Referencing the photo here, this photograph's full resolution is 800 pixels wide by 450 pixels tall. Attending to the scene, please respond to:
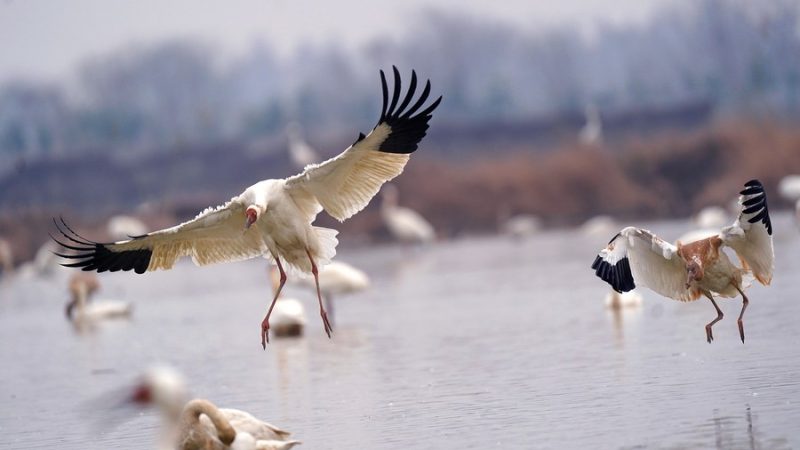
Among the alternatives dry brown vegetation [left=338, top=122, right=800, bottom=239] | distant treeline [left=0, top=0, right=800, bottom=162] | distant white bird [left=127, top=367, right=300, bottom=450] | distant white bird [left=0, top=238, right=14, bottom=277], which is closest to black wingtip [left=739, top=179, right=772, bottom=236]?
distant white bird [left=127, top=367, right=300, bottom=450]

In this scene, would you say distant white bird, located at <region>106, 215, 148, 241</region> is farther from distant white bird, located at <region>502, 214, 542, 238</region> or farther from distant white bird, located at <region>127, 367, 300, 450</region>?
distant white bird, located at <region>127, 367, 300, 450</region>

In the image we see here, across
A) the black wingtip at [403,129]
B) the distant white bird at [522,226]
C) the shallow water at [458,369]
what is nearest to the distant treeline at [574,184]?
the distant white bird at [522,226]

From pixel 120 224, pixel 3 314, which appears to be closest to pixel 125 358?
pixel 3 314

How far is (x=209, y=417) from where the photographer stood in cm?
789

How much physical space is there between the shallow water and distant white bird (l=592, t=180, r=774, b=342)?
538mm

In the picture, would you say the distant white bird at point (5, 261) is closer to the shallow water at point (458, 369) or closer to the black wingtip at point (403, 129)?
the shallow water at point (458, 369)

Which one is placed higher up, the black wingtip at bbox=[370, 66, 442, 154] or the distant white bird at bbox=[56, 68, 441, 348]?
the black wingtip at bbox=[370, 66, 442, 154]

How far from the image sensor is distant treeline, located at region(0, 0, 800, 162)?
70438 millimetres

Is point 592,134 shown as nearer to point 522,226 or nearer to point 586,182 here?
point 586,182

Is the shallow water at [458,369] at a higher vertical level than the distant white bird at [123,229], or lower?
lower

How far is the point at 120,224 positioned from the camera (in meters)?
32.8

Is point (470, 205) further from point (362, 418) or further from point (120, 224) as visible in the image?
point (362, 418)

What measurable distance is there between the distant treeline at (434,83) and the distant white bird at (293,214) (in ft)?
154

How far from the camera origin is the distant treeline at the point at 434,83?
231 ft
